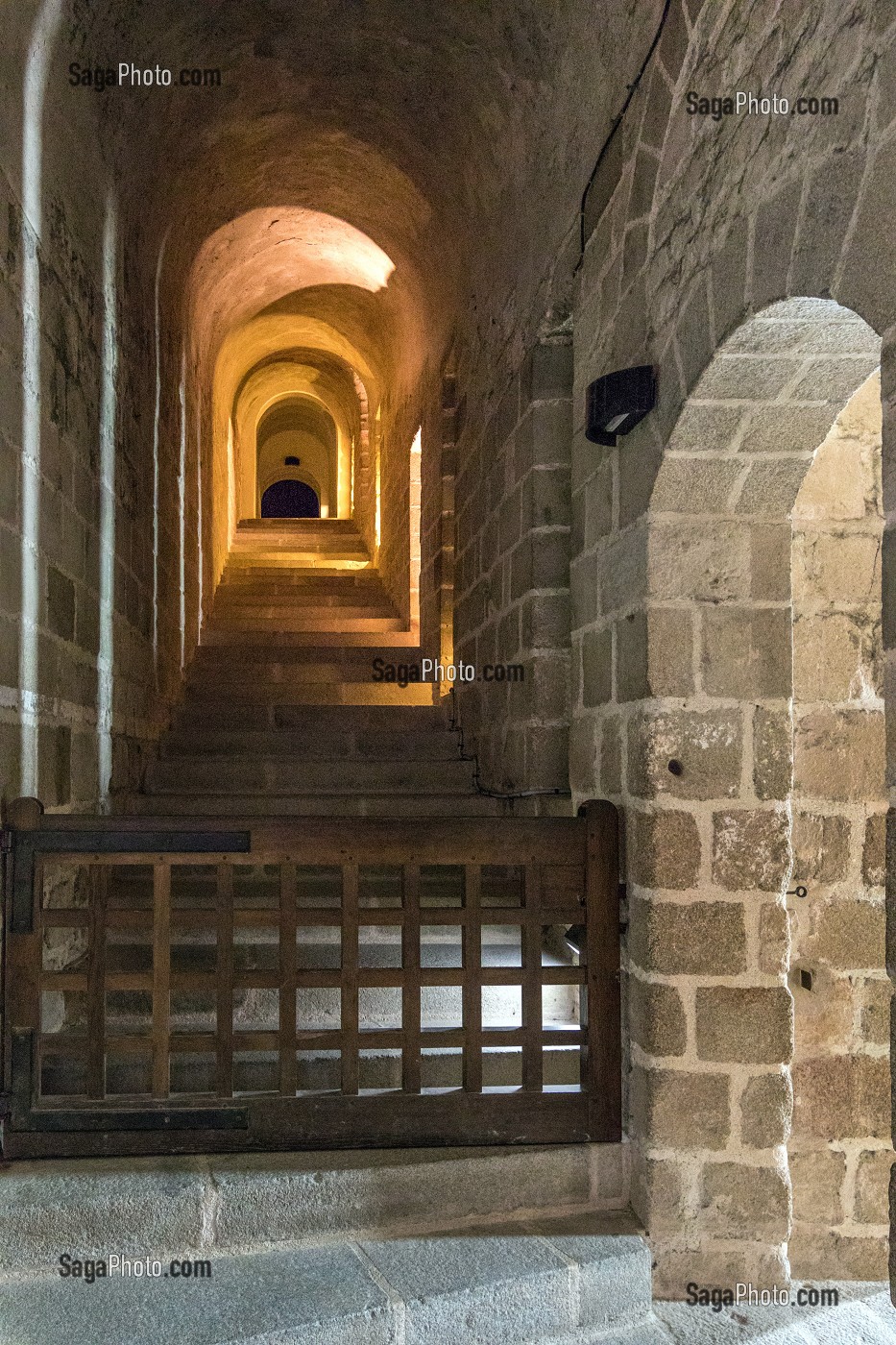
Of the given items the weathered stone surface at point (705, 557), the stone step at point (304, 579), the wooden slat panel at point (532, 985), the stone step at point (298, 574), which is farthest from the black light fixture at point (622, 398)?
the stone step at point (298, 574)

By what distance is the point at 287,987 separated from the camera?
2.55 meters

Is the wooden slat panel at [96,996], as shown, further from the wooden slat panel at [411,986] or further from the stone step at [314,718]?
the stone step at [314,718]

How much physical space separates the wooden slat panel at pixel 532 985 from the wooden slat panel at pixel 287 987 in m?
0.61

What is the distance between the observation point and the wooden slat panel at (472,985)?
8.51 ft

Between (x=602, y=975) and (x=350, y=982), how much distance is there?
678 millimetres

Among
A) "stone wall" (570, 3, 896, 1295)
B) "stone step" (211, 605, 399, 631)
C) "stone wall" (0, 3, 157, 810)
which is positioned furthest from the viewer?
"stone step" (211, 605, 399, 631)

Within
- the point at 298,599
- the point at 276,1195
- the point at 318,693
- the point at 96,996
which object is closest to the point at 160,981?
the point at 96,996

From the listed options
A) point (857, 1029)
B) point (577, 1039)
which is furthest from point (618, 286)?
point (857, 1029)

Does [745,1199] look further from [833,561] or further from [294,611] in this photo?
[294,611]

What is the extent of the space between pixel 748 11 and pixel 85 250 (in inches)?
92.7

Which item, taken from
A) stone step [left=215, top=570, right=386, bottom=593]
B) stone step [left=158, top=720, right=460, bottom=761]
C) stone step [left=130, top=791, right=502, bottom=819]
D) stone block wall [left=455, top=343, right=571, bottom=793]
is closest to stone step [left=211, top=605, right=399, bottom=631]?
stone step [left=215, top=570, right=386, bottom=593]

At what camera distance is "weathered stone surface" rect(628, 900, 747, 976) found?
248 centimetres

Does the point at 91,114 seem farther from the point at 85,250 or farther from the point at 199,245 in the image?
the point at 199,245

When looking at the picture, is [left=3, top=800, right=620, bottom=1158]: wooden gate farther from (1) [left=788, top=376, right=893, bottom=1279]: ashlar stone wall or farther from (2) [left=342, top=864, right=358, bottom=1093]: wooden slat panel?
(1) [left=788, top=376, right=893, bottom=1279]: ashlar stone wall
